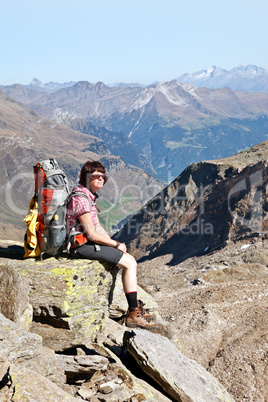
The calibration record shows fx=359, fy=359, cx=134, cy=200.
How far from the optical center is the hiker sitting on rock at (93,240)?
9.27 meters

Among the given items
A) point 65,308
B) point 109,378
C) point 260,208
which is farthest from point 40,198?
point 260,208

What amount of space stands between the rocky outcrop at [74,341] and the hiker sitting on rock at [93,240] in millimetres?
442

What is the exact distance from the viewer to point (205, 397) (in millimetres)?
9078

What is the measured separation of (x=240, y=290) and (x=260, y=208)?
32.5 meters

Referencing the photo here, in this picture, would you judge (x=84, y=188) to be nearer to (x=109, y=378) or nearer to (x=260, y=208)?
(x=109, y=378)

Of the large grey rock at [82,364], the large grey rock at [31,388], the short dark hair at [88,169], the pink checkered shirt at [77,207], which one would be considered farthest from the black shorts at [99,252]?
the large grey rock at [31,388]

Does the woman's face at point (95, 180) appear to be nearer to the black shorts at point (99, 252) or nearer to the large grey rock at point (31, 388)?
the black shorts at point (99, 252)

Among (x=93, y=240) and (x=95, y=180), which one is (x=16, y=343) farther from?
(x=95, y=180)

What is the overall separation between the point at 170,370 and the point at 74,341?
8.78 feet

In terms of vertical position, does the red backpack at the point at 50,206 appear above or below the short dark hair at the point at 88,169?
below

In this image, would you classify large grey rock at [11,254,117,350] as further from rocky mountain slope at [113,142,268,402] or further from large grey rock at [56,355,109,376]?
rocky mountain slope at [113,142,268,402]

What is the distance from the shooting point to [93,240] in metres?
9.39

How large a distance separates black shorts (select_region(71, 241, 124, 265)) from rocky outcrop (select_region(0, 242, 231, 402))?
0.29m

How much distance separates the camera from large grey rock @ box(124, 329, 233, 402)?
28.7 ft
